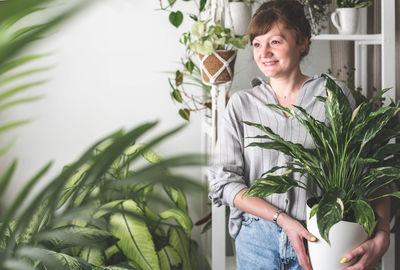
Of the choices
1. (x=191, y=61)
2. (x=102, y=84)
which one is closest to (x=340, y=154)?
(x=191, y=61)

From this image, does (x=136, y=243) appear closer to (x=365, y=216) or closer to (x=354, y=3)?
(x=365, y=216)

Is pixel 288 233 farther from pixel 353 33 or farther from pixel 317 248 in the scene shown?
pixel 353 33

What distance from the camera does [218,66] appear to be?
1.79m

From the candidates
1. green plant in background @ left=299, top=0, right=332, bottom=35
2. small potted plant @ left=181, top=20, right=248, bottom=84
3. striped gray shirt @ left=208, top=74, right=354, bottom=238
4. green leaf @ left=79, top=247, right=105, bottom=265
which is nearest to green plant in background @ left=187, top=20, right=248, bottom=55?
small potted plant @ left=181, top=20, right=248, bottom=84

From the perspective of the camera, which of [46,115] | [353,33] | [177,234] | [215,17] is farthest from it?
[46,115]

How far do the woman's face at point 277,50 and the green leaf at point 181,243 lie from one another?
1.19 meters

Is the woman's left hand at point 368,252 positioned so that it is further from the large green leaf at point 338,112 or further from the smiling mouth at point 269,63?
the smiling mouth at point 269,63

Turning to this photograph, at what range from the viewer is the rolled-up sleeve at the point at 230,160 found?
150 centimetres

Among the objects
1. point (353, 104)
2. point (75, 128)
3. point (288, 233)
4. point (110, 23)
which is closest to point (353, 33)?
point (353, 104)

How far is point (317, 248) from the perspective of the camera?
1.32 m

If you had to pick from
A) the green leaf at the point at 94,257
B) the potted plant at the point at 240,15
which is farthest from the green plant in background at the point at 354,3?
the green leaf at the point at 94,257

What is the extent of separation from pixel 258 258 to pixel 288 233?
0.55 ft

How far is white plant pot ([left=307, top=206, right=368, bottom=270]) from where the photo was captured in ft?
4.20

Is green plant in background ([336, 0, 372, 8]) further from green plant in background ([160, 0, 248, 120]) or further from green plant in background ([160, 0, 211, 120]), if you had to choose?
green plant in background ([160, 0, 211, 120])
